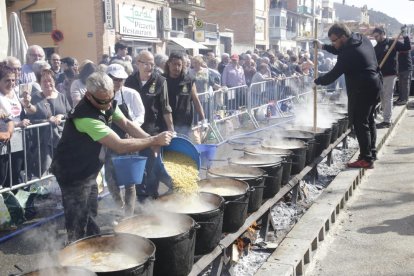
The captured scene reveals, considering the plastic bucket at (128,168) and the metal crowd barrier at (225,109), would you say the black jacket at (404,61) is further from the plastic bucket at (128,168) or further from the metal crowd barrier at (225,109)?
the plastic bucket at (128,168)

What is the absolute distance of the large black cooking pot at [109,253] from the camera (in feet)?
8.93

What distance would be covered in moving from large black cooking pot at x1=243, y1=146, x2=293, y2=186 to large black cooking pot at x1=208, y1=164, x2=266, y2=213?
466 millimetres

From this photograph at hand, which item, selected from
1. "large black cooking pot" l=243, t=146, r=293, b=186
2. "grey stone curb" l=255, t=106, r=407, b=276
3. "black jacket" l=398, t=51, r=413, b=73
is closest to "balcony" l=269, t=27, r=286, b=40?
"black jacket" l=398, t=51, r=413, b=73

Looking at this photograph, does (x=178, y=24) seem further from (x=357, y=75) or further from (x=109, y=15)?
(x=357, y=75)

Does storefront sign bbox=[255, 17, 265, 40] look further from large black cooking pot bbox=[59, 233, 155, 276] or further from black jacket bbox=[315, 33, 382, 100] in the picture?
large black cooking pot bbox=[59, 233, 155, 276]

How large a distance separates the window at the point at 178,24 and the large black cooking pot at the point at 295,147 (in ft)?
93.5

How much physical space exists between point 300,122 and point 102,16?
18.0 meters

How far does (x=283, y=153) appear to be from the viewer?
17.7 ft

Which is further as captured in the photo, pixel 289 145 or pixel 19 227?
pixel 289 145

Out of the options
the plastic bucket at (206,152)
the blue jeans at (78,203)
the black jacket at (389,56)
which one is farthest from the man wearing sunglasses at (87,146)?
the black jacket at (389,56)

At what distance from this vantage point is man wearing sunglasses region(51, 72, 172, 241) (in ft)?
10.9

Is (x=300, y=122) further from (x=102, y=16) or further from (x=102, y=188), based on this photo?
(x=102, y=16)

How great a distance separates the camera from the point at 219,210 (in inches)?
134

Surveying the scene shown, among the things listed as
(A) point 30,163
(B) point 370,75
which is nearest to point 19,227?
(A) point 30,163
